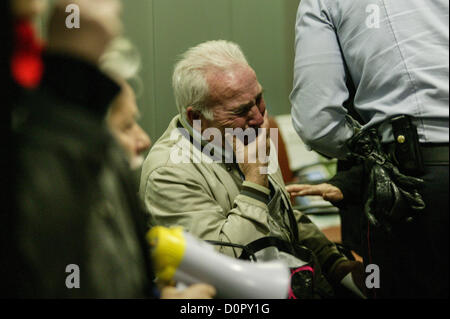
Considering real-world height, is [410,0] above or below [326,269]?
above

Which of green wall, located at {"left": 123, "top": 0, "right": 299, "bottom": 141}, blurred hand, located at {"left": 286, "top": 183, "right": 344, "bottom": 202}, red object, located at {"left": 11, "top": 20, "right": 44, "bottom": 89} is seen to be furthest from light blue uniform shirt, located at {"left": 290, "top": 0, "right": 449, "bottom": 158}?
red object, located at {"left": 11, "top": 20, "right": 44, "bottom": 89}

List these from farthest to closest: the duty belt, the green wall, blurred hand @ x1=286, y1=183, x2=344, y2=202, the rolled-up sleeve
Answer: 1. the green wall
2. blurred hand @ x1=286, y1=183, x2=344, y2=202
3. the rolled-up sleeve
4. the duty belt

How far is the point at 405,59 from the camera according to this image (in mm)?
1087

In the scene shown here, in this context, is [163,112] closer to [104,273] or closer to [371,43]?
[371,43]

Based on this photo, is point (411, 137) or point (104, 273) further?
point (411, 137)

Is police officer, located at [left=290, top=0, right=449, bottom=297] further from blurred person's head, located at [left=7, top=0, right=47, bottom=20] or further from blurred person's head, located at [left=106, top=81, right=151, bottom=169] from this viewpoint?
blurred person's head, located at [left=7, top=0, right=47, bottom=20]

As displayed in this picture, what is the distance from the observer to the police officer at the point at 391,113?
106 cm

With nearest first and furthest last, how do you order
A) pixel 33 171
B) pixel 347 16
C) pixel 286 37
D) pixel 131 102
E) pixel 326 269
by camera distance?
pixel 33 171
pixel 131 102
pixel 347 16
pixel 326 269
pixel 286 37

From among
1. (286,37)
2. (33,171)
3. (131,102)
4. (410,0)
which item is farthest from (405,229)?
(286,37)

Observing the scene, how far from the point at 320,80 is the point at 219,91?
1.36 feet

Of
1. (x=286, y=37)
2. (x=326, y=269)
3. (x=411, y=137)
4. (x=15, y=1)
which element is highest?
(x=286, y=37)

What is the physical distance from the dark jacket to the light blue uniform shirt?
0.67 m

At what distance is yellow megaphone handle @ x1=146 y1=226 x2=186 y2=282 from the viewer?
0.85m

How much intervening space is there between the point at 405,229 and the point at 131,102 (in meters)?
0.73
